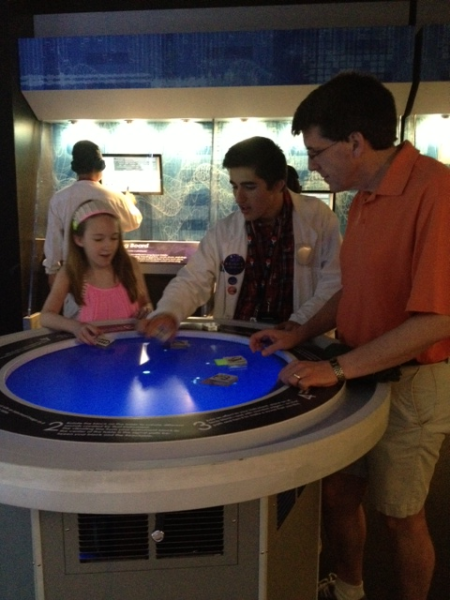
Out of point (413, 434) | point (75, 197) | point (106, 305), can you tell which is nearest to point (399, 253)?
point (413, 434)

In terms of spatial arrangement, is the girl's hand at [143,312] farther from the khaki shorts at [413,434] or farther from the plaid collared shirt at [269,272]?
the khaki shorts at [413,434]

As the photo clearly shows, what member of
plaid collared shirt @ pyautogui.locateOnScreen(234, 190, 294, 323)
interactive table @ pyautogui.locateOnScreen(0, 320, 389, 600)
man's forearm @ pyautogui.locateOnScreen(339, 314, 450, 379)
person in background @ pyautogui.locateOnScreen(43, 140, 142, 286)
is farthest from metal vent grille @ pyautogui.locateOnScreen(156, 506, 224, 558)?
person in background @ pyautogui.locateOnScreen(43, 140, 142, 286)

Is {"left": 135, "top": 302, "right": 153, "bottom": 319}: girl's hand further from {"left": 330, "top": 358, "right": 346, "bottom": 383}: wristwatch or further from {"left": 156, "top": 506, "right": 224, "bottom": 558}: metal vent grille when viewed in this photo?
{"left": 156, "top": 506, "right": 224, "bottom": 558}: metal vent grille

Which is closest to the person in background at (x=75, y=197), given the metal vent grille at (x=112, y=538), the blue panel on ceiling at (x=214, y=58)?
the blue panel on ceiling at (x=214, y=58)

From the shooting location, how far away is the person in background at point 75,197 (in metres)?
4.10

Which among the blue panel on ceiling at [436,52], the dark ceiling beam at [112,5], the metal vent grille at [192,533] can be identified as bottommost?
the metal vent grille at [192,533]

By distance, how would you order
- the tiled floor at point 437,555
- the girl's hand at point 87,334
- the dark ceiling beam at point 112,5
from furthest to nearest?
the dark ceiling beam at point 112,5
the tiled floor at point 437,555
the girl's hand at point 87,334

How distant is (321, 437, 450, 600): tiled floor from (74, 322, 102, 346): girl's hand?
1.17 metres

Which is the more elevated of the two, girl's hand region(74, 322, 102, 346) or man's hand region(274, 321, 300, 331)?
man's hand region(274, 321, 300, 331)

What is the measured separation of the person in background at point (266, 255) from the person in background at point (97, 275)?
0.32 metres

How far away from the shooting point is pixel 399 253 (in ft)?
4.44

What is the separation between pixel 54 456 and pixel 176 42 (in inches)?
159

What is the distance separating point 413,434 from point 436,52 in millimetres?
3436

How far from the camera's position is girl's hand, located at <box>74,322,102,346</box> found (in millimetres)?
1810
